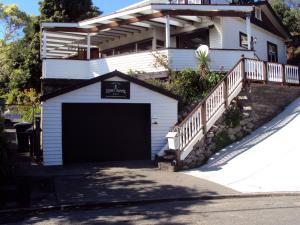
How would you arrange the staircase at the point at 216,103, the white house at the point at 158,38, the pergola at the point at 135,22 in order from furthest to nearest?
the pergola at the point at 135,22 < the white house at the point at 158,38 < the staircase at the point at 216,103

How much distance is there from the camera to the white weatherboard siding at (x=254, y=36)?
20.8m

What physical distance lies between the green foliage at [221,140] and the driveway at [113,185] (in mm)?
2439

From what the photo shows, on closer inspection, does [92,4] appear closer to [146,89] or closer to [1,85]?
[1,85]

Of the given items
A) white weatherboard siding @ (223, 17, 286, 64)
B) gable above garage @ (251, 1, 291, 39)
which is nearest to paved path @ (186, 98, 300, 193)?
white weatherboard siding @ (223, 17, 286, 64)

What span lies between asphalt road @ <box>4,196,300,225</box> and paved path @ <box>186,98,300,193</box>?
1.40 meters

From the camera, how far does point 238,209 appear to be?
315 inches

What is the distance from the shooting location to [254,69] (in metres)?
16.1

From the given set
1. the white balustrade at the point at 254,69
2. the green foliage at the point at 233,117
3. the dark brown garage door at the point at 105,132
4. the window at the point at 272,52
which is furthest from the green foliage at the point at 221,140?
the window at the point at 272,52

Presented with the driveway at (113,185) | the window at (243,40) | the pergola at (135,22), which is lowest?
the driveway at (113,185)

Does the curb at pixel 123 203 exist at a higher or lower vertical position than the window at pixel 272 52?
lower

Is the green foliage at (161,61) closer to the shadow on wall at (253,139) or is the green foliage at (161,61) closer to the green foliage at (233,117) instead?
the green foliage at (233,117)

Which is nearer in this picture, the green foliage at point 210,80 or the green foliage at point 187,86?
the green foliage at point 187,86

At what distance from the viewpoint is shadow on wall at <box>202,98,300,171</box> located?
12.9 metres

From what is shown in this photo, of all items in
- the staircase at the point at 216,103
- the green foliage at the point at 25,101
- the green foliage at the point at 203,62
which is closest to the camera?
the staircase at the point at 216,103
